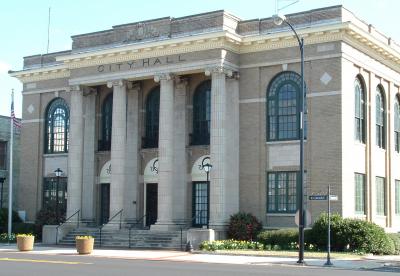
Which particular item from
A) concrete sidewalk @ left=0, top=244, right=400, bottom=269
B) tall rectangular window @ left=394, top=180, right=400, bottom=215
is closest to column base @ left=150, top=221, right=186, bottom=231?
concrete sidewalk @ left=0, top=244, right=400, bottom=269

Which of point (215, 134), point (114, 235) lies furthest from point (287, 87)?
point (114, 235)

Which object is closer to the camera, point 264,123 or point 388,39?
point 264,123

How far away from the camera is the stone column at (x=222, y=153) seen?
129 ft

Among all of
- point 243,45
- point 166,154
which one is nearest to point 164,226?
point 166,154

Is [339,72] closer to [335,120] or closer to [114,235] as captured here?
[335,120]

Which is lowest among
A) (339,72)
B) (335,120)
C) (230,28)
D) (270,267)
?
(270,267)

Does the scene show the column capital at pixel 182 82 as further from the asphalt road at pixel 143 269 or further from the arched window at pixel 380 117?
the asphalt road at pixel 143 269

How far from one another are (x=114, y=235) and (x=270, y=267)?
53.5 feet

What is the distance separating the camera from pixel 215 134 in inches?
1559

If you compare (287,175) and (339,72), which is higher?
(339,72)

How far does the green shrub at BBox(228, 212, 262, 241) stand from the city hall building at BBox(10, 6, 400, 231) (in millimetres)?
747

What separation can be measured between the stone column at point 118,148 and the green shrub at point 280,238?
9.62 meters

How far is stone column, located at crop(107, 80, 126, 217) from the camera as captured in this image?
42.7m

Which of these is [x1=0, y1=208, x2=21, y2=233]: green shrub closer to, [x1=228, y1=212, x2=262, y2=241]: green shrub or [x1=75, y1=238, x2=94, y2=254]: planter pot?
[x1=75, y1=238, x2=94, y2=254]: planter pot
